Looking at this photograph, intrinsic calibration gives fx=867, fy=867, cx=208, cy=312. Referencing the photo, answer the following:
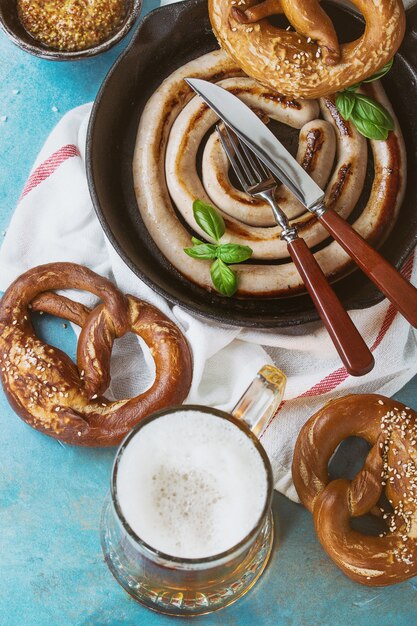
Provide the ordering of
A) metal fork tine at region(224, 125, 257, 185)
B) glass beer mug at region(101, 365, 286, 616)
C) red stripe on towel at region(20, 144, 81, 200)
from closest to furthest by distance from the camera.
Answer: glass beer mug at region(101, 365, 286, 616) → metal fork tine at region(224, 125, 257, 185) → red stripe on towel at region(20, 144, 81, 200)

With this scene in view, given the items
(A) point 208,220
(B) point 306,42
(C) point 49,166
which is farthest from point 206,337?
(B) point 306,42

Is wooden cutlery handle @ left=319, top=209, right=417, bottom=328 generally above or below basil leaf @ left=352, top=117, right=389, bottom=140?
below

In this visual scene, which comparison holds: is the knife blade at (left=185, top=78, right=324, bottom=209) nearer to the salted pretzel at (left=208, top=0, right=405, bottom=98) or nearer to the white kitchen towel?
the salted pretzel at (left=208, top=0, right=405, bottom=98)

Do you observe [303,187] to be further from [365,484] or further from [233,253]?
[365,484]

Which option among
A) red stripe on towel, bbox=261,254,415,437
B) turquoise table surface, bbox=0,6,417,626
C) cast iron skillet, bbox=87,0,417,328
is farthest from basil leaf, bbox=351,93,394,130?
turquoise table surface, bbox=0,6,417,626

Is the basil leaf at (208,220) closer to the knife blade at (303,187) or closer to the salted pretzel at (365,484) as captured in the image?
the knife blade at (303,187)

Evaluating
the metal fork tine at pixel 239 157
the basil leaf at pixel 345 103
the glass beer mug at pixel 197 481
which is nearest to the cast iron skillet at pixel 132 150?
the basil leaf at pixel 345 103

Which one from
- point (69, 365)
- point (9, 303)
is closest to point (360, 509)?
point (69, 365)

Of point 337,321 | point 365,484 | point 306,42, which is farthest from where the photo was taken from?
point 365,484
